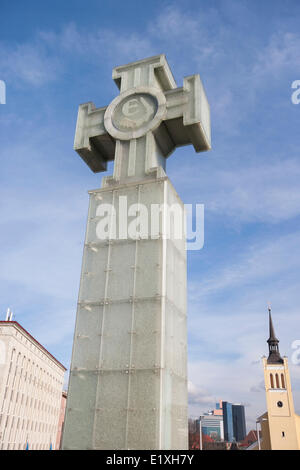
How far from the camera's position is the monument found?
33.3 feet

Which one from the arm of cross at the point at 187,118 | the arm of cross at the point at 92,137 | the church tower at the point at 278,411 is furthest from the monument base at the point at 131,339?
the church tower at the point at 278,411

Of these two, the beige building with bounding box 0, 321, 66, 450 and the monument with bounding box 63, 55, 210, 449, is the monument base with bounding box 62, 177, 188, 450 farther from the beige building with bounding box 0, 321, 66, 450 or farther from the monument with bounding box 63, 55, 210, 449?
the beige building with bounding box 0, 321, 66, 450

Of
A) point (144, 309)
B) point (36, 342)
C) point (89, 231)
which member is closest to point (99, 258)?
point (89, 231)

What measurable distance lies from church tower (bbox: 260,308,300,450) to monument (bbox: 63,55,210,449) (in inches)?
2819

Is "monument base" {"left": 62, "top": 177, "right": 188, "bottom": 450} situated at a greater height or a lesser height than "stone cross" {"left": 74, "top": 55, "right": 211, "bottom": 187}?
lesser

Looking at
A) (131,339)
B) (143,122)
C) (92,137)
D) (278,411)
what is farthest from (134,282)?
(278,411)

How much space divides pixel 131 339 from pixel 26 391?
5935 centimetres

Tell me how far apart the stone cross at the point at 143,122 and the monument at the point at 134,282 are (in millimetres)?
41

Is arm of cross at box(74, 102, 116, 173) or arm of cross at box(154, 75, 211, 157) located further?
arm of cross at box(74, 102, 116, 173)

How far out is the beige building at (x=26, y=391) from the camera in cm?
5312

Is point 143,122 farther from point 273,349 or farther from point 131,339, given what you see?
point 273,349

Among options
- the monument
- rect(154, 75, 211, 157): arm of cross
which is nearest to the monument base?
the monument

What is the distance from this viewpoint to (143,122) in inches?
→ 568

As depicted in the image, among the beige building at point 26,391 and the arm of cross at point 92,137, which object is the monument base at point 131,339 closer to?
the arm of cross at point 92,137
